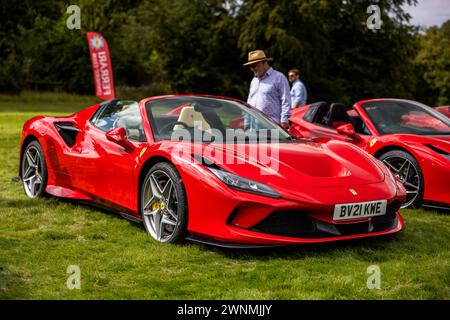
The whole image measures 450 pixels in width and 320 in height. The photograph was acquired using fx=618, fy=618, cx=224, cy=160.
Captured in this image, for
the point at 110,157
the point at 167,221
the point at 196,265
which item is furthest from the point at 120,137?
the point at 196,265

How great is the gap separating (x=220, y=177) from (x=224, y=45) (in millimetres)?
36106

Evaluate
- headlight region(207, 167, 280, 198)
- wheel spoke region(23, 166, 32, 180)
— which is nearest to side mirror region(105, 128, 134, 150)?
headlight region(207, 167, 280, 198)

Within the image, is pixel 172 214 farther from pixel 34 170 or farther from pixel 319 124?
pixel 319 124

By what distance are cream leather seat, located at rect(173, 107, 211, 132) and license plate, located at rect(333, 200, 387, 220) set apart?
1591mm

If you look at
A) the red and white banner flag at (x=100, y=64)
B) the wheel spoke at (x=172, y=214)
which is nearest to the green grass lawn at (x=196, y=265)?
the wheel spoke at (x=172, y=214)

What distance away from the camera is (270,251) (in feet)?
15.8

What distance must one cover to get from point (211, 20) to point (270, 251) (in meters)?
36.9

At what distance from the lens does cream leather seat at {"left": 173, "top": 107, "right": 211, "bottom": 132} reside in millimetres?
5688

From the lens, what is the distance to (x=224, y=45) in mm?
39938

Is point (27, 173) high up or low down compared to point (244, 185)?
down

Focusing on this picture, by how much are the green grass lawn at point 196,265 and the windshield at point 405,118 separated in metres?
1.56

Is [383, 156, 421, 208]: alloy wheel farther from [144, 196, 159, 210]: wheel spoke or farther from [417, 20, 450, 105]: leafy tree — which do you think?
[417, 20, 450, 105]: leafy tree
